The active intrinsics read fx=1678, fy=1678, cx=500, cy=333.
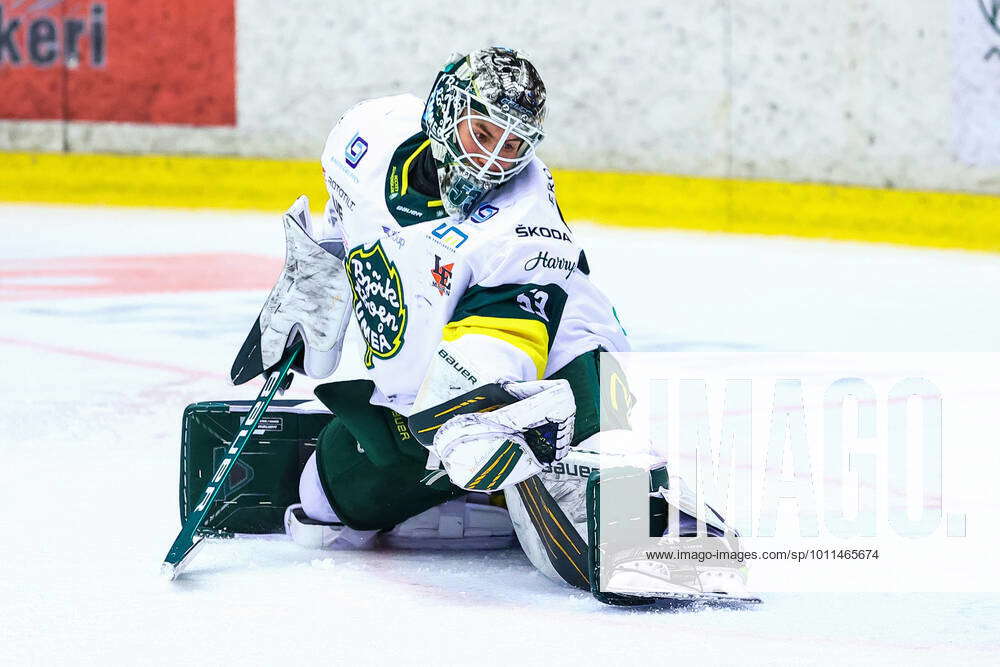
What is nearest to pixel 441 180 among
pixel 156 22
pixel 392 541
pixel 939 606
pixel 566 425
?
pixel 566 425

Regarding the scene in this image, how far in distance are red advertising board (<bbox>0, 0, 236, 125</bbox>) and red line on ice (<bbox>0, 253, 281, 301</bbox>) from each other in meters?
1.81

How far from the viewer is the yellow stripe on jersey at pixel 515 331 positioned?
2.12 meters

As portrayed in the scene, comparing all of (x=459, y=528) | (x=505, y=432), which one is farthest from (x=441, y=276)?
(x=459, y=528)

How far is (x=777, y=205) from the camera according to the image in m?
6.66

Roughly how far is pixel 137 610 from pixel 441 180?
2.27ft

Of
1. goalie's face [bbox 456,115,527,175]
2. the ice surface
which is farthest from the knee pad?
goalie's face [bbox 456,115,527,175]

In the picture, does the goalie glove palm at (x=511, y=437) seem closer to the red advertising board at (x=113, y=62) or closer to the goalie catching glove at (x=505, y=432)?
the goalie catching glove at (x=505, y=432)

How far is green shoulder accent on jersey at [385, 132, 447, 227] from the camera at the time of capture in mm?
2293

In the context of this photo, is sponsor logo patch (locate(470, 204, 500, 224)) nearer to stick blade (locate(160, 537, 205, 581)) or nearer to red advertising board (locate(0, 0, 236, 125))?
stick blade (locate(160, 537, 205, 581))

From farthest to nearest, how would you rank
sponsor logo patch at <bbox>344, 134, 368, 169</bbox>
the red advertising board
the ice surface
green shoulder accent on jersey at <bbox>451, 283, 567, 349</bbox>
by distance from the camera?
the red advertising board
sponsor logo patch at <bbox>344, 134, 368, 169</bbox>
green shoulder accent on jersey at <bbox>451, 283, 567, 349</bbox>
the ice surface

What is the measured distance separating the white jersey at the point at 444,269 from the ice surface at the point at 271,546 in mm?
313

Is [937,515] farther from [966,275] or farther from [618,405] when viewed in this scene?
[966,275]

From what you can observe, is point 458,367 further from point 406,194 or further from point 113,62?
point 113,62

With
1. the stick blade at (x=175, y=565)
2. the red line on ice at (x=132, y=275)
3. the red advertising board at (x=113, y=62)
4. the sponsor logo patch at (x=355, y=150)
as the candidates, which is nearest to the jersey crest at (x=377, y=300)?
the sponsor logo patch at (x=355, y=150)
